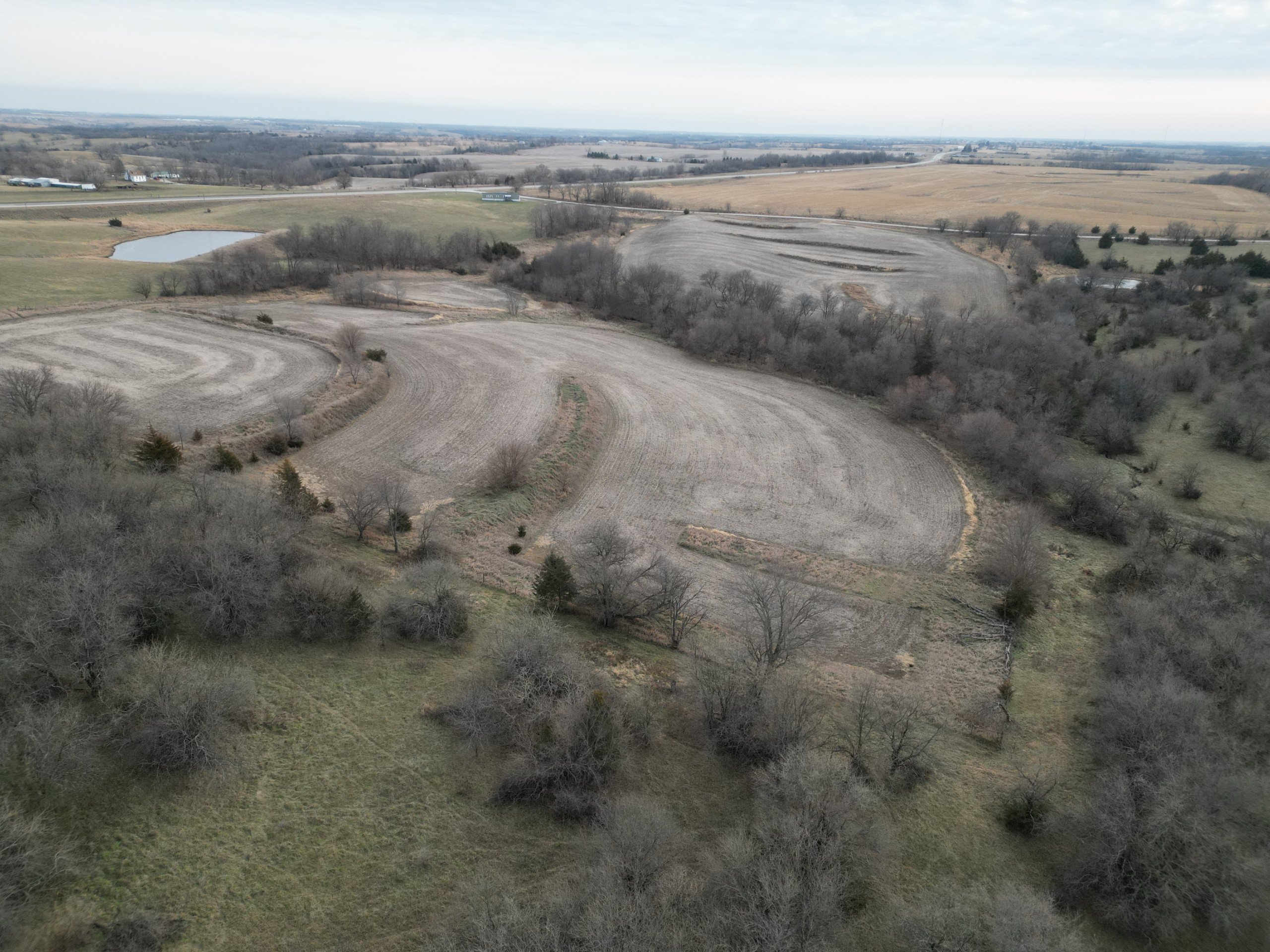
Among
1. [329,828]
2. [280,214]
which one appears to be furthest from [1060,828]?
[280,214]

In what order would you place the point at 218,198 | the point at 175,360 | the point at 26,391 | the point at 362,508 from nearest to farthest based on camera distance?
the point at 362,508, the point at 26,391, the point at 175,360, the point at 218,198

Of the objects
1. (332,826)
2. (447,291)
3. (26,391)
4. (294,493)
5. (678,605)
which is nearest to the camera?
(332,826)

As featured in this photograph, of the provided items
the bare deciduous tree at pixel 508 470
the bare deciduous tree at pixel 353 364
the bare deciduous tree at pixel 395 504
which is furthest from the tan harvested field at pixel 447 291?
the bare deciduous tree at pixel 395 504

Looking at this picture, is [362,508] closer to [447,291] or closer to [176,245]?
[447,291]

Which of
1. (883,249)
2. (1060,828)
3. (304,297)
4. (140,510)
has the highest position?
(883,249)

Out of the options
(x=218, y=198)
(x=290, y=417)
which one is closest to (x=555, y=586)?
(x=290, y=417)

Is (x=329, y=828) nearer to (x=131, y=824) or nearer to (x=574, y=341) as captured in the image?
(x=131, y=824)
